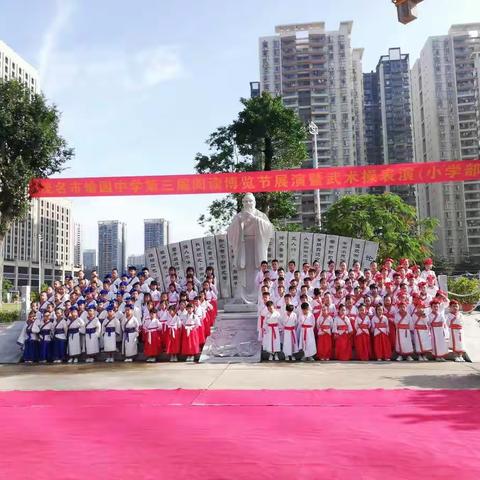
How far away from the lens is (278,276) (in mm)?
9430

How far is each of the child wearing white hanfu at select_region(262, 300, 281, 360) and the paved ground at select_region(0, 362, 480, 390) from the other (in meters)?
0.47

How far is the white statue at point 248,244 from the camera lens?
10961 mm

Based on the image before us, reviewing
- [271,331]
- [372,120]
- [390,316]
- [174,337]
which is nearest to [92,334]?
[174,337]

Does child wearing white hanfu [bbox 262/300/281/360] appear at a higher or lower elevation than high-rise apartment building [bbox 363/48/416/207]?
lower

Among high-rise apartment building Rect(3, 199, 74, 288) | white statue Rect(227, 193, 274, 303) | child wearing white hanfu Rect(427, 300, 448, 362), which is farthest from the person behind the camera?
high-rise apartment building Rect(3, 199, 74, 288)

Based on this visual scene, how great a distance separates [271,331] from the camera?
834 cm

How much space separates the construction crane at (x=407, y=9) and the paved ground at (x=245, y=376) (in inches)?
148

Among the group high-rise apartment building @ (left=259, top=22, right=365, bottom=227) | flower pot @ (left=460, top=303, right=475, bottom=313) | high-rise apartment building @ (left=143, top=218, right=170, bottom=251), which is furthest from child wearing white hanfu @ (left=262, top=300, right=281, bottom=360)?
high-rise apartment building @ (left=143, top=218, right=170, bottom=251)

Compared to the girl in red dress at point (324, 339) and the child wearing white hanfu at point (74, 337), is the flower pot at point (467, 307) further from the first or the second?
the child wearing white hanfu at point (74, 337)

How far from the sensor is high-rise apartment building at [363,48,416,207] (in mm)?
59500

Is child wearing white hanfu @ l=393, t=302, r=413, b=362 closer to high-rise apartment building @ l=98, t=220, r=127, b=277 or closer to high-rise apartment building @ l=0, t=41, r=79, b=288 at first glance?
high-rise apartment building @ l=0, t=41, r=79, b=288

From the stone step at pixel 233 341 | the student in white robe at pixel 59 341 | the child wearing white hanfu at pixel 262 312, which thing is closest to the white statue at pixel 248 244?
the stone step at pixel 233 341

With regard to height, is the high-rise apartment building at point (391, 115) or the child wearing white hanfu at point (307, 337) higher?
the high-rise apartment building at point (391, 115)

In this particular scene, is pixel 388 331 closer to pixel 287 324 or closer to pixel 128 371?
pixel 287 324
